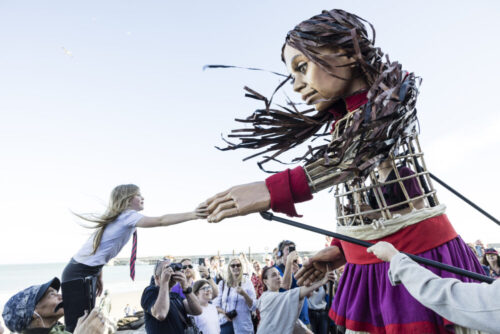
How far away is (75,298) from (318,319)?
4.18 m

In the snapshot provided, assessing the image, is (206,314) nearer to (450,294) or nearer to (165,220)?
(165,220)

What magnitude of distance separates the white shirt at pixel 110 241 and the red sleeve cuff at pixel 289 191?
7.38 ft

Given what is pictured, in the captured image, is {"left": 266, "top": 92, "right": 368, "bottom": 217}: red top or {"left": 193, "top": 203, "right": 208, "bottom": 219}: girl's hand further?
{"left": 193, "top": 203, "right": 208, "bottom": 219}: girl's hand

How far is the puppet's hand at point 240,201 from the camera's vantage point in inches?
47.8

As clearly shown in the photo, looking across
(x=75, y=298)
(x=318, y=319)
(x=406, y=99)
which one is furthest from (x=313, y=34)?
(x=318, y=319)

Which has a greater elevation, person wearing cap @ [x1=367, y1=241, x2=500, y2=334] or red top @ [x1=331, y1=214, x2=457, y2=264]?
red top @ [x1=331, y1=214, x2=457, y2=264]

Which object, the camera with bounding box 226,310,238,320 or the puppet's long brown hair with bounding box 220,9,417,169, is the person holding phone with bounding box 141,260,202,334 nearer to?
the camera with bounding box 226,310,238,320

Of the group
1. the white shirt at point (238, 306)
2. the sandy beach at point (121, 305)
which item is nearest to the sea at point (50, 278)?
the sandy beach at point (121, 305)

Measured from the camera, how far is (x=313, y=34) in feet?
4.73

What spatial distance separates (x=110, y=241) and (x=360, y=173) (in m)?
2.76

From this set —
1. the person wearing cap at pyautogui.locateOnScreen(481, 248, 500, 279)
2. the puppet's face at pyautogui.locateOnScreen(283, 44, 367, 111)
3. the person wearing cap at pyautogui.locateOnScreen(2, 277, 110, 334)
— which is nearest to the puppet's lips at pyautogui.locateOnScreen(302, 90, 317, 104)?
the puppet's face at pyautogui.locateOnScreen(283, 44, 367, 111)

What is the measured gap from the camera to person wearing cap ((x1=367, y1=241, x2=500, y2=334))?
3.58 ft

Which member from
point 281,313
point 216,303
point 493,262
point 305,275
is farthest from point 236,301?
point 305,275

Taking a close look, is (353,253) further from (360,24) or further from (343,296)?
(360,24)
